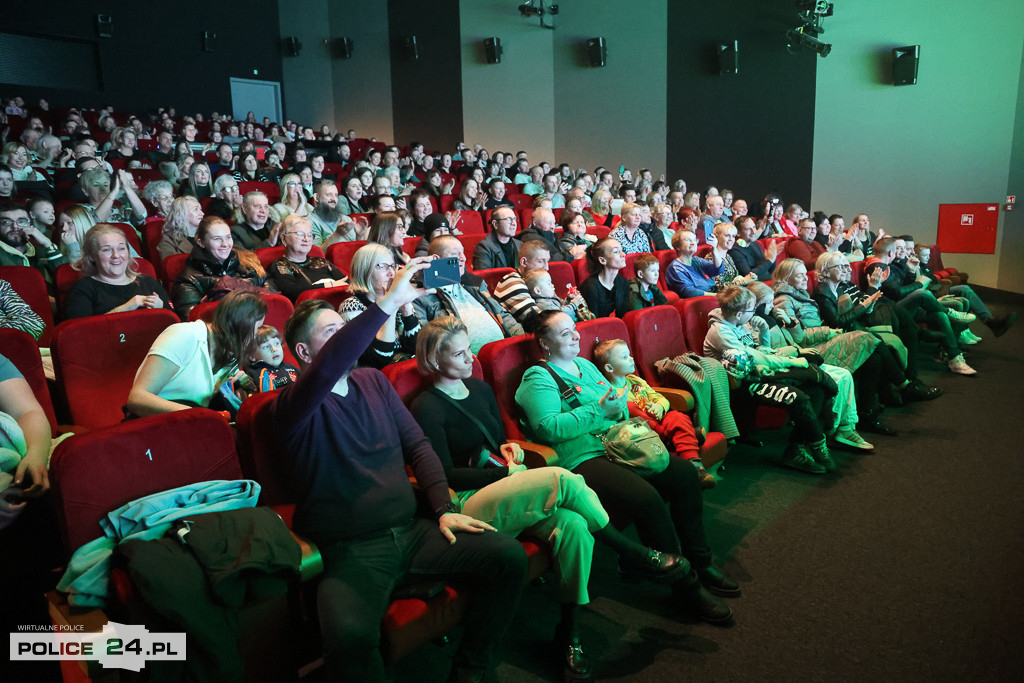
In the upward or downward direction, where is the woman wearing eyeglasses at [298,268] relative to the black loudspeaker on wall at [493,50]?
downward

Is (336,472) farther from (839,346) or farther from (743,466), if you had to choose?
(839,346)

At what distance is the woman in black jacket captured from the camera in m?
2.54

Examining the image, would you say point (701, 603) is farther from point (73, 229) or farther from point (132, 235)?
point (132, 235)

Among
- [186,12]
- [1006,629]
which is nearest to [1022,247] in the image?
[1006,629]

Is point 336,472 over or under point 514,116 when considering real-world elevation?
under

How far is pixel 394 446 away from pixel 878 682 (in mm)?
1154

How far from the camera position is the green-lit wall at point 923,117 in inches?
250

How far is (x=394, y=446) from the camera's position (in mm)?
1504

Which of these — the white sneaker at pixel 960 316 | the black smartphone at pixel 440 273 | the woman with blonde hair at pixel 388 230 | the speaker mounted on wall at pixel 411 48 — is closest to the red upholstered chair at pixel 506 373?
the black smartphone at pixel 440 273

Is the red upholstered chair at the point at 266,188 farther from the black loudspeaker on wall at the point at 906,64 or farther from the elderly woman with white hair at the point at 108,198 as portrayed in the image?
the black loudspeaker on wall at the point at 906,64

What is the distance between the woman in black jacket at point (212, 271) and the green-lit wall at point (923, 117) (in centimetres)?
670

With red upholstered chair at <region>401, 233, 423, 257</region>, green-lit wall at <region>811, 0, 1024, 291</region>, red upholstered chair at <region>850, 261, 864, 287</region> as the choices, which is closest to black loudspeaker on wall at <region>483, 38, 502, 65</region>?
green-lit wall at <region>811, 0, 1024, 291</region>

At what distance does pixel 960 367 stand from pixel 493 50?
296 inches

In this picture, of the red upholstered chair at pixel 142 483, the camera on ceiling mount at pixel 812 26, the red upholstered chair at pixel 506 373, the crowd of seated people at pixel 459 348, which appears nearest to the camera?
the red upholstered chair at pixel 142 483
